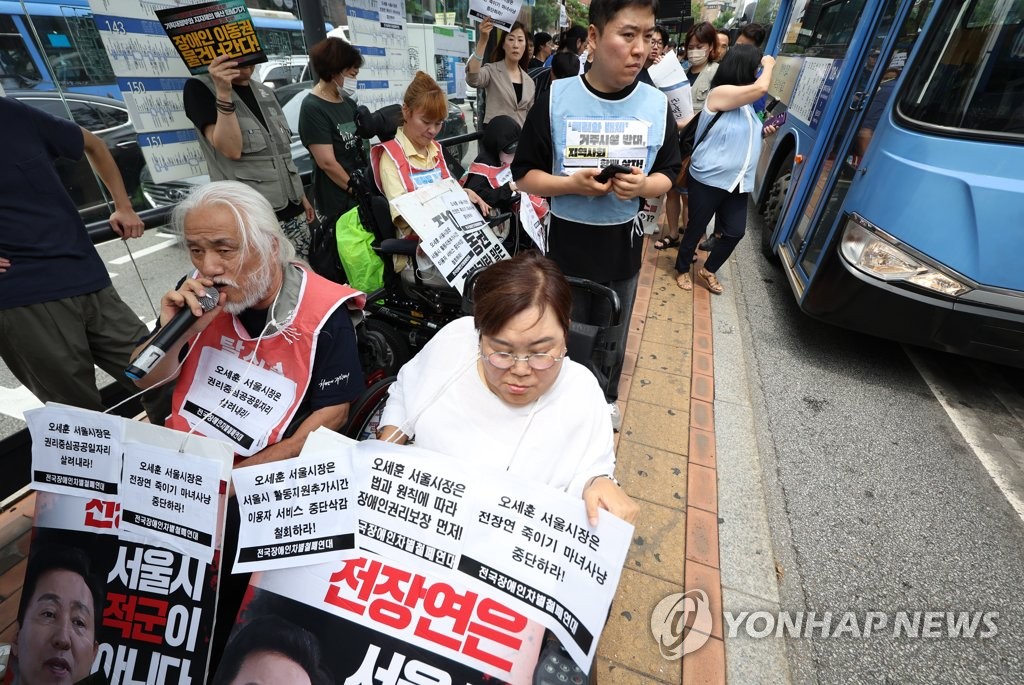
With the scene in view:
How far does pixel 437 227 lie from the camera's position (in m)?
2.58

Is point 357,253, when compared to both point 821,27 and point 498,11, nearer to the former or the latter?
point 498,11

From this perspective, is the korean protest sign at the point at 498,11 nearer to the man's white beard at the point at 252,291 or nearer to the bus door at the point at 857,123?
the bus door at the point at 857,123

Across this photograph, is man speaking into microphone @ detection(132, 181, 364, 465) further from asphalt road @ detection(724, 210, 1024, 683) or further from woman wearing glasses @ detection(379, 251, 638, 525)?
asphalt road @ detection(724, 210, 1024, 683)

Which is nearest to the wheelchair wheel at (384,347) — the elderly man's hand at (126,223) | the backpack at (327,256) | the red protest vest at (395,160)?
the backpack at (327,256)

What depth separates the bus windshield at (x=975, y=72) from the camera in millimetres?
2516

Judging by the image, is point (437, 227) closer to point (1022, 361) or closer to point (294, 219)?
point (294, 219)

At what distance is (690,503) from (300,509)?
1.89 metres

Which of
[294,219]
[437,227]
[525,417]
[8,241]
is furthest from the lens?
[294,219]

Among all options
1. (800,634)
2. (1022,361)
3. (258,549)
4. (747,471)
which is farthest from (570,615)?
(1022,361)

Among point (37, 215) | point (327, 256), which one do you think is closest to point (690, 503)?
point (327, 256)

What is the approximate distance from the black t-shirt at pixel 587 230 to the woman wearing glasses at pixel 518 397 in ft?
3.44

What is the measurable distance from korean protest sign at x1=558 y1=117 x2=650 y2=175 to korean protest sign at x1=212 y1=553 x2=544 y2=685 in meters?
1.72

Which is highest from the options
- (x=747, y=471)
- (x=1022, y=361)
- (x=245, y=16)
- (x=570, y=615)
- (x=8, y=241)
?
(x=245, y=16)

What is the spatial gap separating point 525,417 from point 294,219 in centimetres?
301
